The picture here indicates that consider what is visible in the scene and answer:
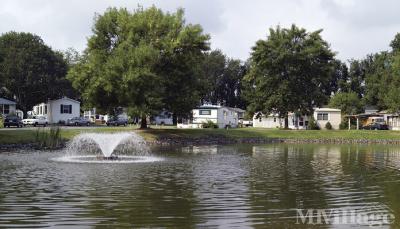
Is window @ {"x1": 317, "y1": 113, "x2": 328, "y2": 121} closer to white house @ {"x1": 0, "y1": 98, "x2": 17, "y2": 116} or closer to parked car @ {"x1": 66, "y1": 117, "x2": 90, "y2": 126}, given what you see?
parked car @ {"x1": 66, "y1": 117, "x2": 90, "y2": 126}

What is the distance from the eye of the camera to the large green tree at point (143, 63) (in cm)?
5844

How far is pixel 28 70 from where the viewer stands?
312ft

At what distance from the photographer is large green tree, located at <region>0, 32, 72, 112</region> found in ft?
310

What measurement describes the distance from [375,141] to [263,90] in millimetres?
20727

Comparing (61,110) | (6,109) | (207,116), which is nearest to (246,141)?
(207,116)

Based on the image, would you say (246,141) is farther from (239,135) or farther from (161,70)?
(161,70)

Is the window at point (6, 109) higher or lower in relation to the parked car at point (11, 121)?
higher

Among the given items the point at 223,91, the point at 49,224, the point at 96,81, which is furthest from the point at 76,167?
the point at 223,91

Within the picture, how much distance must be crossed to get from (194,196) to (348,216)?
540 centimetres

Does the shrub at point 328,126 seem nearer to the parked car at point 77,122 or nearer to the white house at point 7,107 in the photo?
the parked car at point 77,122

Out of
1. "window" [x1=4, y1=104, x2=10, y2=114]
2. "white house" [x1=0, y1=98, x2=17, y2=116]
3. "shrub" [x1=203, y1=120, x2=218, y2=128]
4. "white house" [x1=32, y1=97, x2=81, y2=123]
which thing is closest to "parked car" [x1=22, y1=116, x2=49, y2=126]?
"white house" [x1=0, y1=98, x2=17, y2=116]

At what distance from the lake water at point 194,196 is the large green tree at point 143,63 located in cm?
3100

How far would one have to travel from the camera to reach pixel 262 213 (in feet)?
48.1

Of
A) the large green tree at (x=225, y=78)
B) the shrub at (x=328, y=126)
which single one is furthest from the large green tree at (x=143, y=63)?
the large green tree at (x=225, y=78)
